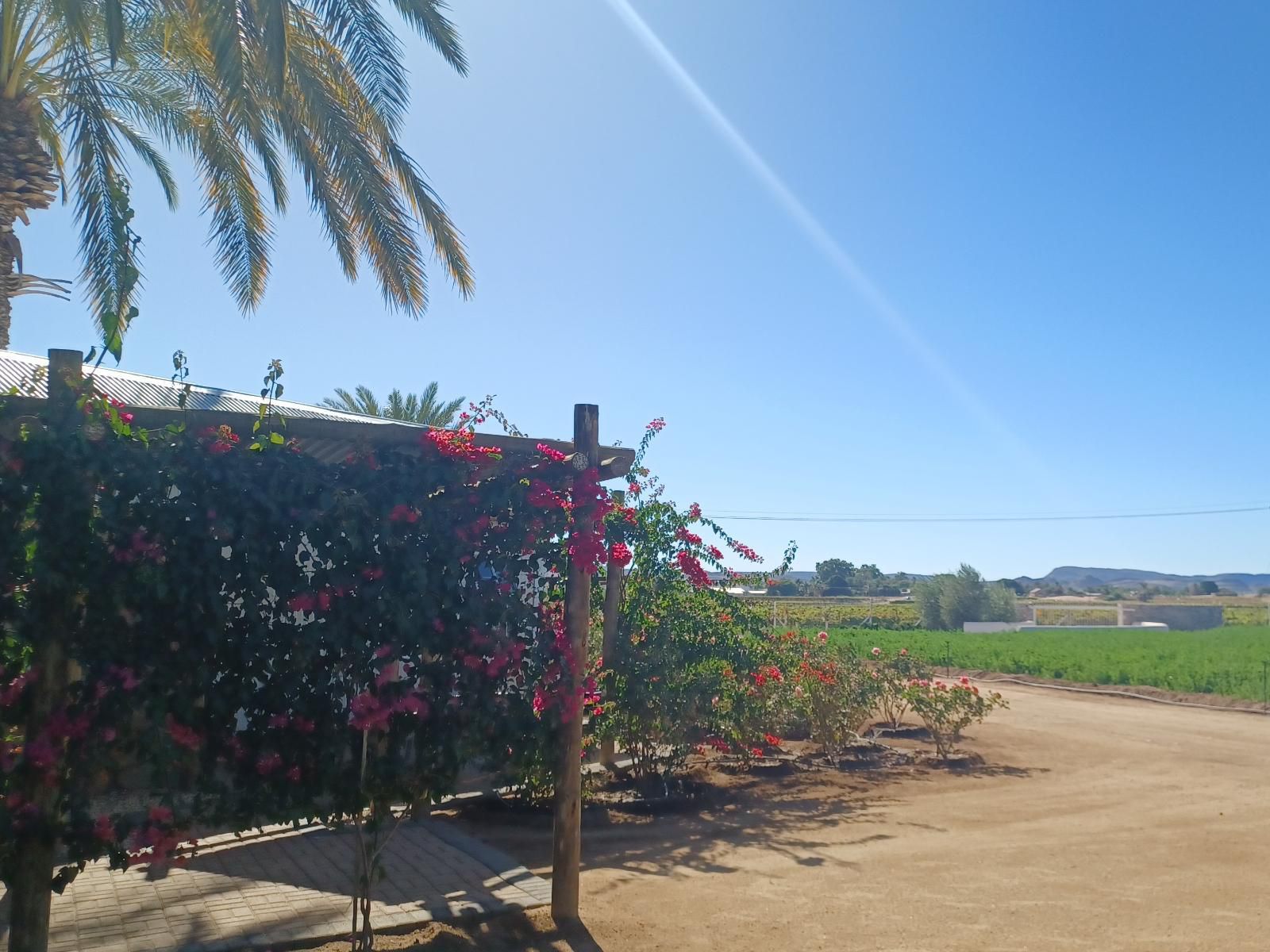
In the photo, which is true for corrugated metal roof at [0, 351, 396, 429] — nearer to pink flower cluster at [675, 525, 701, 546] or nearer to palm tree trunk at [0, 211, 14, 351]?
palm tree trunk at [0, 211, 14, 351]

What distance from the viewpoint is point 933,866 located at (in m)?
7.30

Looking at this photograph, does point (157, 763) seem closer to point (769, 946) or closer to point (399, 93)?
point (769, 946)

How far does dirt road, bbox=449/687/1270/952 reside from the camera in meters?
5.78

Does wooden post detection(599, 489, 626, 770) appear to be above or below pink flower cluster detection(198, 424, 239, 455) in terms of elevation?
below

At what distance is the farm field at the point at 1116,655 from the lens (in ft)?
82.1

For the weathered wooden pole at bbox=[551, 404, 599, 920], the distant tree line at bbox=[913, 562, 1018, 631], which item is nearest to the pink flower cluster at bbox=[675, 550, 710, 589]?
the weathered wooden pole at bbox=[551, 404, 599, 920]

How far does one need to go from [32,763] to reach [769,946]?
375 centimetres

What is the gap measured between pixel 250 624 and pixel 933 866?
5359 millimetres

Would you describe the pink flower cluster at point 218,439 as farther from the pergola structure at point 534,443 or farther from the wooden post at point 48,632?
the wooden post at point 48,632

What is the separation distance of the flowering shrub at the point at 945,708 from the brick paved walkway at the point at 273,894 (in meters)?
7.54

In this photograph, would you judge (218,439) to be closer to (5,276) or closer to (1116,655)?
(5,276)

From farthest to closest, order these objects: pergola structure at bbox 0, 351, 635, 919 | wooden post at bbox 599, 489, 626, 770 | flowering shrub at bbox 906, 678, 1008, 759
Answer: flowering shrub at bbox 906, 678, 1008, 759 → wooden post at bbox 599, 489, 626, 770 → pergola structure at bbox 0, 351, 635, 919

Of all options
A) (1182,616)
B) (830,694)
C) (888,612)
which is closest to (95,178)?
(830,694)

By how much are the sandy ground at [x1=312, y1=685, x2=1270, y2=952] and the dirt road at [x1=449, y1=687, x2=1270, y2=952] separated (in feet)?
0.07
